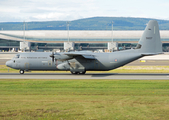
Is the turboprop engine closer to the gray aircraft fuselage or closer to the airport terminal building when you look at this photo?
the gray aircraft fuselage

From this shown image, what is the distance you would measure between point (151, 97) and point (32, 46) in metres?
119

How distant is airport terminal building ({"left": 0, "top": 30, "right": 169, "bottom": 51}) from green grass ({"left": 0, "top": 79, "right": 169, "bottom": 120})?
351 feet

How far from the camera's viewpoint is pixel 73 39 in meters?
139

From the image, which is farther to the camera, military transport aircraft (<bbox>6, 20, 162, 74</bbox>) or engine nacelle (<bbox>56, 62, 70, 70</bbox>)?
engine nacelle (<bbox>56, 62, 70, 70</bbox>)

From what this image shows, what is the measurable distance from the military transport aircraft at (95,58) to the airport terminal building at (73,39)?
301 ft

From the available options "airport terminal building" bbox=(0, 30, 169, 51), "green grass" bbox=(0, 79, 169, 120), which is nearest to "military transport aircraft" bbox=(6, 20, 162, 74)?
"green grass" bbox=(0, 79, 169, 120)

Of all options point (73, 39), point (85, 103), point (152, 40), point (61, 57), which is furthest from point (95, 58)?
point (73, 39)

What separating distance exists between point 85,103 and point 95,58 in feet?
62.8

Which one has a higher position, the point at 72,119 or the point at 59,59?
the point at 59,59

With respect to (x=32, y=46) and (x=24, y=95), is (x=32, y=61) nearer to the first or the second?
(x=24, y=95)

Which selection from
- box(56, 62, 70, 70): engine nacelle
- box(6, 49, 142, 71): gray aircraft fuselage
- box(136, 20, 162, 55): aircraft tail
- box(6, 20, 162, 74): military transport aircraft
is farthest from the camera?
box(56, 62, 70, 70): engine nacelle

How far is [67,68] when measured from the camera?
37.0 m

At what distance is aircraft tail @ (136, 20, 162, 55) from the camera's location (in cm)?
3559

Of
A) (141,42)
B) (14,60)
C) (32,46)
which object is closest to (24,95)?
(14,60)
